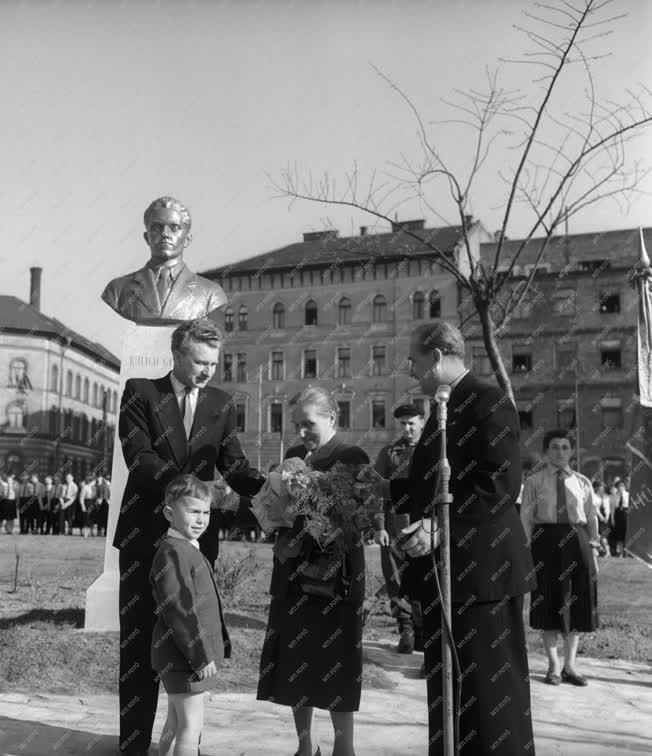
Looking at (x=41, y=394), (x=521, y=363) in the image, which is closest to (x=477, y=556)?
(x=521, y=363)

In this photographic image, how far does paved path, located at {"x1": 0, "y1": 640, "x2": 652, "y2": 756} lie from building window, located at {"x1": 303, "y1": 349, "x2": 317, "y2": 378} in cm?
5445

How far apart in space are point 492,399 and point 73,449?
2793 inches

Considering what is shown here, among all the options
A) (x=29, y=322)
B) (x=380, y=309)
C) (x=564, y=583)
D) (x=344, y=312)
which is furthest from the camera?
(x=29, y=322)

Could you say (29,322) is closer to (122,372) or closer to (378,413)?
(378,413)

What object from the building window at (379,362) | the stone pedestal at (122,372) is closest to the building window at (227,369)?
the building window at (379,362)

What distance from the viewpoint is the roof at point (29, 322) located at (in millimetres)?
67938

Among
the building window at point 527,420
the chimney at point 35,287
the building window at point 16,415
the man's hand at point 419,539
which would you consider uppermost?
the chimney at point 35,287

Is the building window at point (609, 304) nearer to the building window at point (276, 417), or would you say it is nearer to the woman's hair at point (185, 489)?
the building window at point (276, 417)

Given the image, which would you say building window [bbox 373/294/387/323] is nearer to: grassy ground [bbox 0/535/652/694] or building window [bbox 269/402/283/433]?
building window [bbox 269/402/283/433]

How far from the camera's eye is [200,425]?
4750 mm

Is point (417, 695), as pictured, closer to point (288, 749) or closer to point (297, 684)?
point (288, 749)

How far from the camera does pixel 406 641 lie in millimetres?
8117

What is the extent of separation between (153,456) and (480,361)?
169ft

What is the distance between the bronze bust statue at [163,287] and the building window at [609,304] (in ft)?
166
